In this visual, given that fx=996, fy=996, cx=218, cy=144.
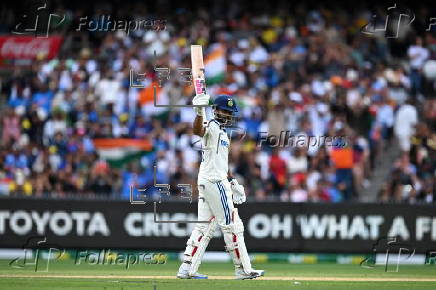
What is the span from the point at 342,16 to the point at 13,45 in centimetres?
718

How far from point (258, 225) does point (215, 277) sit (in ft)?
12.7

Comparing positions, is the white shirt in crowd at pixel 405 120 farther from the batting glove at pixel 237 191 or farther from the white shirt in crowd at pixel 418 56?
the batting glove at pixel 237 191

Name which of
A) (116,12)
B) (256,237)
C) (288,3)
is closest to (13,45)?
(116,12)

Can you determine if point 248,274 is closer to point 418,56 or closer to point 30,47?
point 418,56

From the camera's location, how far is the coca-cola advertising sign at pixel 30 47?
21.1 meters

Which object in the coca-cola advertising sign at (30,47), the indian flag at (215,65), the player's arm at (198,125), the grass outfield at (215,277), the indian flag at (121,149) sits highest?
the coca-cola advertising sign at (30,47)

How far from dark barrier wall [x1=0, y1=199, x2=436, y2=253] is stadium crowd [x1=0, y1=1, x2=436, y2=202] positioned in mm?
493

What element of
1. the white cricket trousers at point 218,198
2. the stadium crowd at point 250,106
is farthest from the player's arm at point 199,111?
the stadium crowd at point 250,106

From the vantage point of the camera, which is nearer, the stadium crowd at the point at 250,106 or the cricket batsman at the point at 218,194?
the cricket batsman at the point at 218,194

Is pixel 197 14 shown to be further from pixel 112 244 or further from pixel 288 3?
pixel 112 244

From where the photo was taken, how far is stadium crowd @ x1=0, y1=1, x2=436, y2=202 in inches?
688

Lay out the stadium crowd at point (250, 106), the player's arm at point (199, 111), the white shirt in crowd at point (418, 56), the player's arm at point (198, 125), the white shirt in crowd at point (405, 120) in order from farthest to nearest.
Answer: the white shirt in crowd at point (418, 56), the white shirt in crowd at point (405, 120), the stadium crowd at point (250, 106), the player's arm at point (198, 125), the player's arm at point (199, 111)

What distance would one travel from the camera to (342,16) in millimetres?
21969

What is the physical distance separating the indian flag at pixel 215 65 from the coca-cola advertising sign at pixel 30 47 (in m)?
3.42
